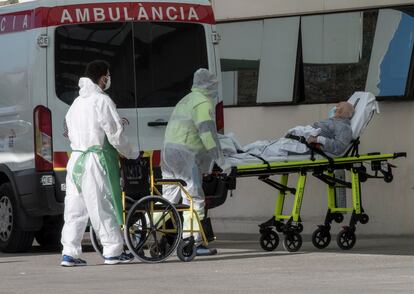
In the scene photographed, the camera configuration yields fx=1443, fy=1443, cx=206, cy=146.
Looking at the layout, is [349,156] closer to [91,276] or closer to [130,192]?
[130,192]

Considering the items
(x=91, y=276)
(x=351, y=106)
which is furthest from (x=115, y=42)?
(x=91, y=276)

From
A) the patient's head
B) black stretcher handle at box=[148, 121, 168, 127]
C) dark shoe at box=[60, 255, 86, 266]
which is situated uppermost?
the patient's head

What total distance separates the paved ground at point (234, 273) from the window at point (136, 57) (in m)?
1.78

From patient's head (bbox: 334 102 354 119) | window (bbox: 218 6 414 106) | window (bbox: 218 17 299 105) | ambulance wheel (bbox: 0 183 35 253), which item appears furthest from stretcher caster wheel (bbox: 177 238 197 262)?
window (bbox: 218 17 299 105)

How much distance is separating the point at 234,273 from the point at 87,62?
363 centimetres

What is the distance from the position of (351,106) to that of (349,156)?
0.65m

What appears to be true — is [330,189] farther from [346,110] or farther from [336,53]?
[336,53]

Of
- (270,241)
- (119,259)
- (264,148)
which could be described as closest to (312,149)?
(264,148)

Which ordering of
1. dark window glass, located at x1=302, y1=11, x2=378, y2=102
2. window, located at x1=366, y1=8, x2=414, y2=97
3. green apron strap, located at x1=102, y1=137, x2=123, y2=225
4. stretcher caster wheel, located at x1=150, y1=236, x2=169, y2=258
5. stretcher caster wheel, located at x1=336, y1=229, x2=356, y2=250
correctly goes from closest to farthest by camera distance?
green apron strap, located at x1=102, y1=137, x2=123, y2=225 → stretcher caster wheel, located at x1=150, y1=236, x2=169, y2=258 → stretcher caster wheel, located at x1=336, y1=229, x2=356, y2=250 → window, located at x1=366, y1=8, x2=414, y2=97 → dark window glass, located at x1=302, y1=11, x2=378, y2=102

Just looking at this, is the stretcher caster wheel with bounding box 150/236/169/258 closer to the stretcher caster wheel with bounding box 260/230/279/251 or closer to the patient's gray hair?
the stretcher caster wheel with bounding box 260/230/279/251

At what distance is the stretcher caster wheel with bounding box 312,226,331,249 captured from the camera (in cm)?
1533

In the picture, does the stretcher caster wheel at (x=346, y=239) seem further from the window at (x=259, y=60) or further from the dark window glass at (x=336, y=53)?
the window at (x=259, y=60)

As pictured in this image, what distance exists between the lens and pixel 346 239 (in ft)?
50.3

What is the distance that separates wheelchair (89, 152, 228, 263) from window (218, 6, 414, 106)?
5053 mm
